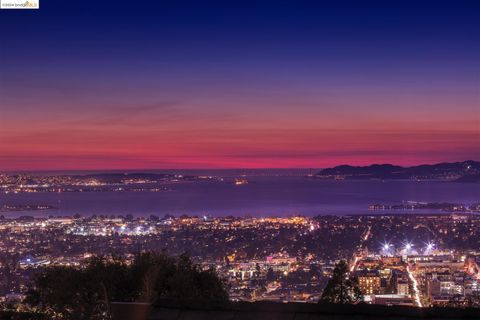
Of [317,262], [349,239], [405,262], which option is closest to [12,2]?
[317,262]

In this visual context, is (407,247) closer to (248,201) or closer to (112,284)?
(112,284)

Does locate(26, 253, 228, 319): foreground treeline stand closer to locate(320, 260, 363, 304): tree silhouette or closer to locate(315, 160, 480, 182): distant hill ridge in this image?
locate(320, 260, 363, 304): tree silhouette

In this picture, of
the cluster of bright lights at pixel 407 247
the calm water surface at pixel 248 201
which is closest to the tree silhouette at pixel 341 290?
the cluster of bright lights at pixel 407 247

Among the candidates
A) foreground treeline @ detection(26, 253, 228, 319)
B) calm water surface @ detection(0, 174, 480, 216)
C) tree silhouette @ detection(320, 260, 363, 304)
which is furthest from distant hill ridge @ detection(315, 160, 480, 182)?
foreground treeline @ detection(26, 253, 228, 319)

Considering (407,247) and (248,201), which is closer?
(407,247)

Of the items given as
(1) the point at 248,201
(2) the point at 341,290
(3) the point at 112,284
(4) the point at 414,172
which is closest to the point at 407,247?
(2) the point at 341,290
